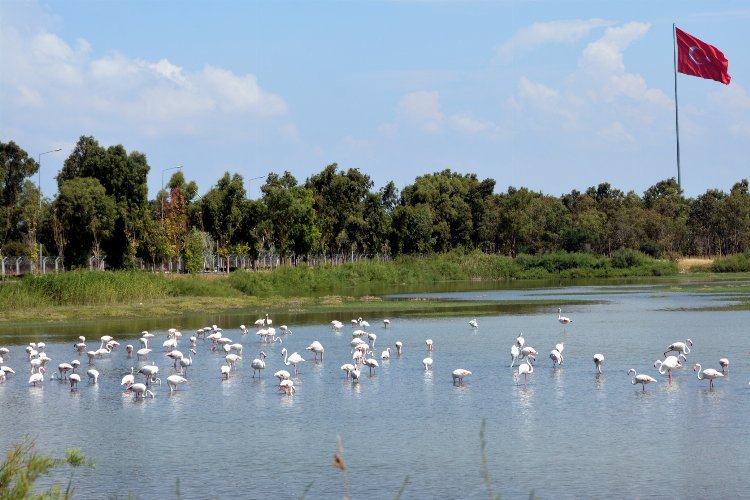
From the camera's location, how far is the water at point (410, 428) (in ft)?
49.8

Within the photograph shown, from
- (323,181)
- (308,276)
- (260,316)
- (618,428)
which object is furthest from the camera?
(323,181)

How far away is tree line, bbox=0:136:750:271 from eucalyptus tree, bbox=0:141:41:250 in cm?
9

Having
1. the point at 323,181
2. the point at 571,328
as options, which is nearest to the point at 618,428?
the point at 571,328

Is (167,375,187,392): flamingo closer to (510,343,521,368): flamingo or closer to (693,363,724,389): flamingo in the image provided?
(510,343,521,368): flamingo

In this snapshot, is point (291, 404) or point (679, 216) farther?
point (679, 216)

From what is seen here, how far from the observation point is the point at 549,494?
14.3 m

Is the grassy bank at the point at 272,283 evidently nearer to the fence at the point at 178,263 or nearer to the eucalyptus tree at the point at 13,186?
the fence at the point at 178,263

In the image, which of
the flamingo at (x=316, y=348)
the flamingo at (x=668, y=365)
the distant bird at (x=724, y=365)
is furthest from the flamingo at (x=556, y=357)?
the flamingo at (x=316, y=348)

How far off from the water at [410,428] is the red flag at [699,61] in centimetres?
2930

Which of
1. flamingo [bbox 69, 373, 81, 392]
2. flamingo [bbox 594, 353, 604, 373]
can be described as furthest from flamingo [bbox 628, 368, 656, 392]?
flamingo [bbox 69, 373, 81, 392]

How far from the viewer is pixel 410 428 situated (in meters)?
19.0

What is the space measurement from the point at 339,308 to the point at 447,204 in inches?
2452

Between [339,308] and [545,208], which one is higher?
[545,208]

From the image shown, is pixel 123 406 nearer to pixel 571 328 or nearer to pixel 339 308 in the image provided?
pixel 571 328
